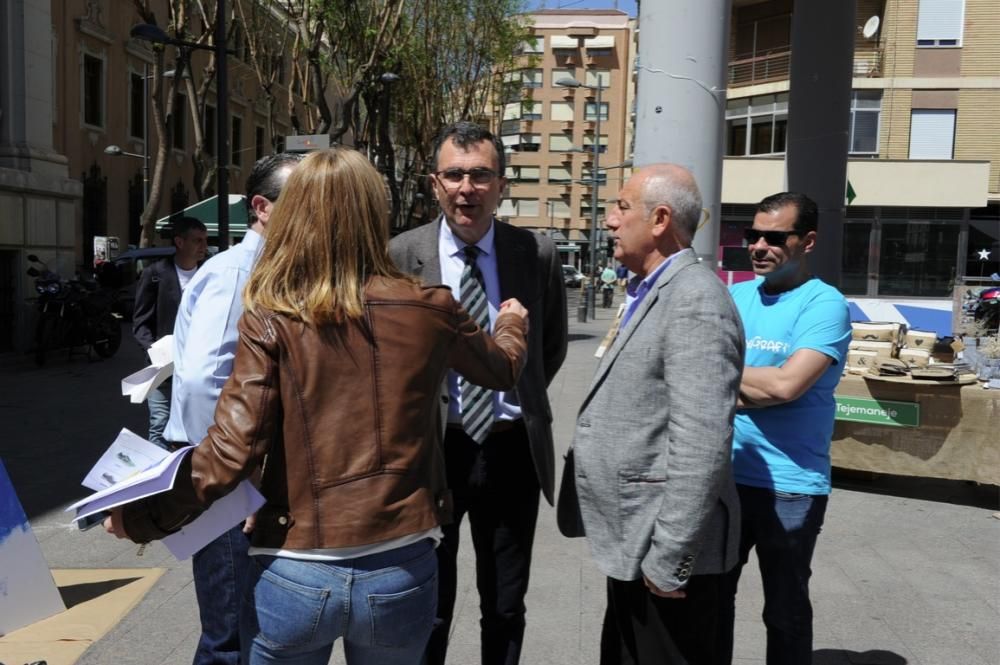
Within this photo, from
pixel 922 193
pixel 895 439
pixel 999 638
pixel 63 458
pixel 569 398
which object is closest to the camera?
pixel 999 638

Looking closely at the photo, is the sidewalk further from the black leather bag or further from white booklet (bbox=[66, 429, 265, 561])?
white booklet (bbox=[66, 429, 265, 561])

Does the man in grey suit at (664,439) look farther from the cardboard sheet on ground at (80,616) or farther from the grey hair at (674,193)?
the cardboard sheet on ground at (80,616)

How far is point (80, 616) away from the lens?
4258 millimetres

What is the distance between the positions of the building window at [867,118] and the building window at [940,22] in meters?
2.21

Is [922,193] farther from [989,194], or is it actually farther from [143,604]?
[143,604]

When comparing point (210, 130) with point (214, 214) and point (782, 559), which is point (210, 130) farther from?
point (782, 559)

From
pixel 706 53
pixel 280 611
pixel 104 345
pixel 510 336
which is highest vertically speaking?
pixel 706 53

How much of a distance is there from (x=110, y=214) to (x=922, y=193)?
26.4 metres

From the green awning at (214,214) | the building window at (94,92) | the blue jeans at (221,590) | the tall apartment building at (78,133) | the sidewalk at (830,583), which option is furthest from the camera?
the building window at (94,92)

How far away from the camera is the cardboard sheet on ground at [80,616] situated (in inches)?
152

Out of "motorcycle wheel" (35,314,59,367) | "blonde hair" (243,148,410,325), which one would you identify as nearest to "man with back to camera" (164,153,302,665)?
"blonde hair" (243,148,410,325)

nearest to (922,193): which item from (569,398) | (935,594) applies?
(569,398)

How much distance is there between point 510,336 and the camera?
2.25m

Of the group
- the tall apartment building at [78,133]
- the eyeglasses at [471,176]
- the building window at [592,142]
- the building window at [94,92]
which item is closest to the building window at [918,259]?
the tall apartment building at [78,133]
